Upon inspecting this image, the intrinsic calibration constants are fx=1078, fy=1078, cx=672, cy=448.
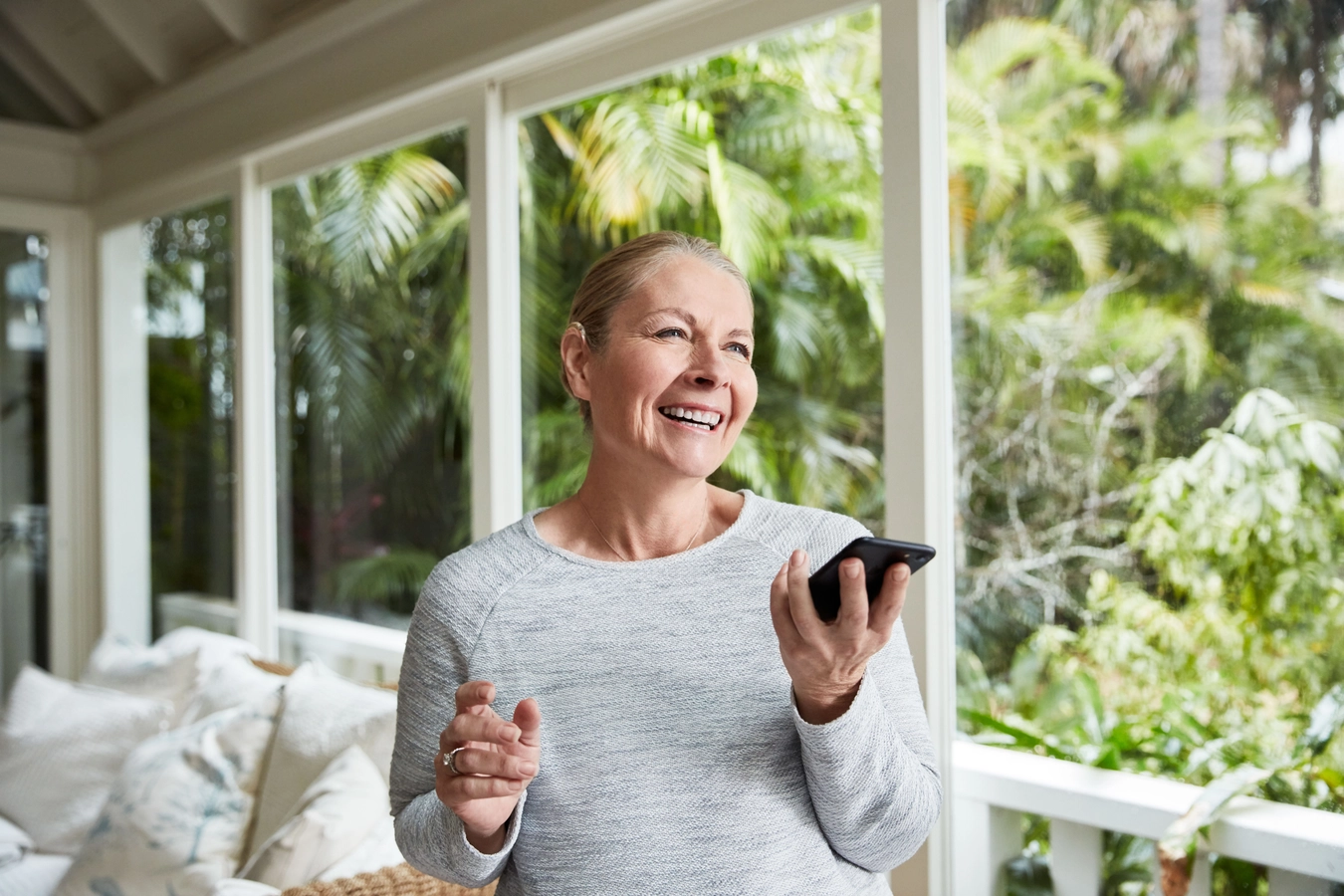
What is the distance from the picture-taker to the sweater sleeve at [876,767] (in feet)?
3.22

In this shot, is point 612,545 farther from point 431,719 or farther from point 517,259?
point 517,259

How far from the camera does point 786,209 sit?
2074 millimetres

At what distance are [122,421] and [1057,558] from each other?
3.71 metres

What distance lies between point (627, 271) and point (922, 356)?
770mm

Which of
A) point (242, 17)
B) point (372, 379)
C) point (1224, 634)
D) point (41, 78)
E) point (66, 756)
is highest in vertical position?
point (41, 78)

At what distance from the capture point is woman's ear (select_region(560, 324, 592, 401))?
3.85ft

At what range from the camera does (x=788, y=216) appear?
6.79 feet

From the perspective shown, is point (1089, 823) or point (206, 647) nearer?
point (1089, 823)

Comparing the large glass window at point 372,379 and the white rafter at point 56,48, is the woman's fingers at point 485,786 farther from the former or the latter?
the white rafter at point 56,48

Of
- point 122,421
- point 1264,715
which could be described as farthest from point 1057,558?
point 122,421

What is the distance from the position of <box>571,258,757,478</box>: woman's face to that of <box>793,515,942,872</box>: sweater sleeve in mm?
172

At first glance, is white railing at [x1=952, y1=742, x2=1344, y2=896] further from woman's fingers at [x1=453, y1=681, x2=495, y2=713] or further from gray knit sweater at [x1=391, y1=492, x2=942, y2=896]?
woman's fingers at [x1=453, y1=681, x2=495, y2=713]

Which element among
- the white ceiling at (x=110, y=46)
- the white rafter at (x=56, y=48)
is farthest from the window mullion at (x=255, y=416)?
the white rafter at (x=56, y=48)

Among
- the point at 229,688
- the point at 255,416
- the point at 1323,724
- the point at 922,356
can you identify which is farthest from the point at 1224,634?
the point at 255,416
